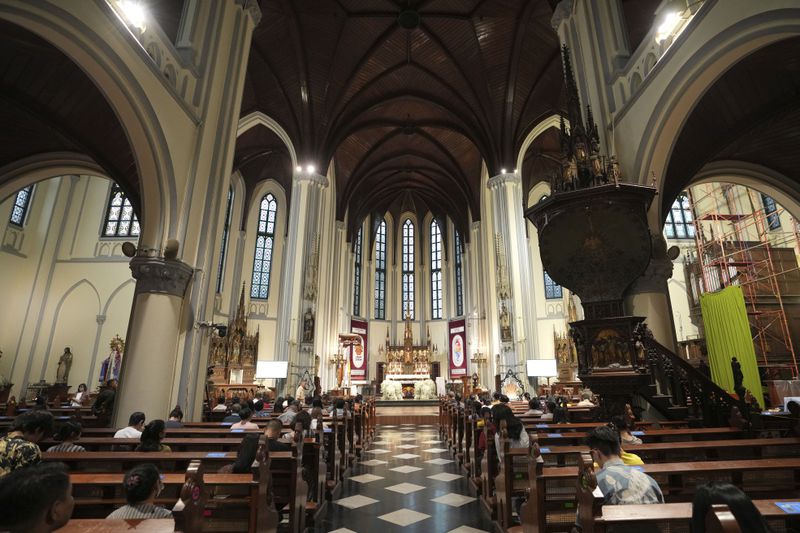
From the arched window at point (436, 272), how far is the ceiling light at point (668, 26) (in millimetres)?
21686

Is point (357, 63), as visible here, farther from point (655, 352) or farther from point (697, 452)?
point (697, 452)

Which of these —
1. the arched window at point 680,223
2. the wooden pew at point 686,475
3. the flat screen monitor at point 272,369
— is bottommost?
the wooden pew at point 686,475

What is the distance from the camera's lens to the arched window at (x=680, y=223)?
18.2m

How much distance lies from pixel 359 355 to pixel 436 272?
7639 mm

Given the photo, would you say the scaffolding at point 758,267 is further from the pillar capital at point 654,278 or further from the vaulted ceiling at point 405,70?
the pillar capital at point 654,278

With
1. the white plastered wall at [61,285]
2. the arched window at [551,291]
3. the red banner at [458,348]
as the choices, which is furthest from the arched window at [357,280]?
the white plastered wall at [61,285]

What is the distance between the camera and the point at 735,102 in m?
7.14

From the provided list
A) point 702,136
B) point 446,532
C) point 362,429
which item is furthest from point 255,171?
point 446,532

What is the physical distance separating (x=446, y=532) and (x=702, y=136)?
819 centimetres

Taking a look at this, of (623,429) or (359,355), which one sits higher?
(359,355)

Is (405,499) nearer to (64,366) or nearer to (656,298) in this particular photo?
(656,298)

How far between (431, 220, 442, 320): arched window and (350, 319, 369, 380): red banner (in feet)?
15.9

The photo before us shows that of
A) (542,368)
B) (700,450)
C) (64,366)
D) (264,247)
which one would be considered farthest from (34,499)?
(264,247)

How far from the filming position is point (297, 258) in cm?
1424
